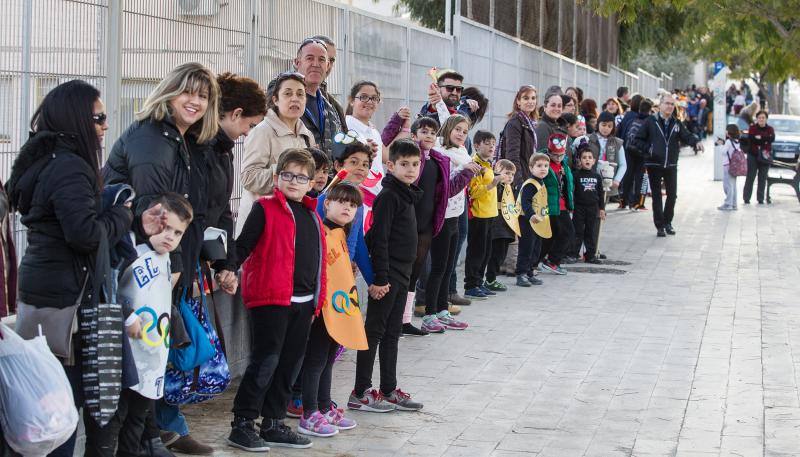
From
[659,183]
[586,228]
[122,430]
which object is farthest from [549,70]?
[122,430]

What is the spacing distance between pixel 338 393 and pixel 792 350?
3824mm

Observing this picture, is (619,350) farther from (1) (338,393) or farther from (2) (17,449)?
(2) (17,449)

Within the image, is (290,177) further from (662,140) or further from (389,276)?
(662,140)

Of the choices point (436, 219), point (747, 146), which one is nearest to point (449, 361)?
point (436, 219)

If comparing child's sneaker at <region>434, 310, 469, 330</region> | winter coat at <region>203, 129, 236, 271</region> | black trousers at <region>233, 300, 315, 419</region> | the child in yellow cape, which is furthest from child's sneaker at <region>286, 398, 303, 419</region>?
child's sneaker at <region>434, 310, 469, 330</region>

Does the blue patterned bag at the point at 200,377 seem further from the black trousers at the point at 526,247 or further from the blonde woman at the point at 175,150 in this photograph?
the black trousers at the point at 526,247

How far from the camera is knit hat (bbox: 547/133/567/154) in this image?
41.0 feet

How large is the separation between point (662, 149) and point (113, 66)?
37.6ft

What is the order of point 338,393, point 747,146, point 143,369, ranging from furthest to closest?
point 747,146
point 338,393
point 143,369

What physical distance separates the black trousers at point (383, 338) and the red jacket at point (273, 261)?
3.36 feet

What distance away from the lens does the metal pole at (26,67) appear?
18.8 feet

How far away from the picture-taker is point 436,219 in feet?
29.3

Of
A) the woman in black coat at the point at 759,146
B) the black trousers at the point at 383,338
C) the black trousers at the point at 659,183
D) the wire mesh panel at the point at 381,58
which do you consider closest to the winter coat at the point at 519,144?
the wire mesh panel at the point at 381,58

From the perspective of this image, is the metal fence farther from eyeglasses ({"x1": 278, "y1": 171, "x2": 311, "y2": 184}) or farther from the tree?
the tree
